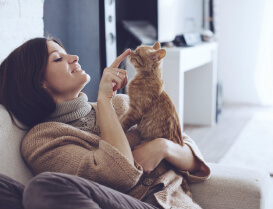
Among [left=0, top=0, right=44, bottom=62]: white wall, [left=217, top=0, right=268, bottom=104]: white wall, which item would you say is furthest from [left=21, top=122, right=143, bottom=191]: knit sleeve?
[left=217, top=0, right=268, bottom=104]: white wall

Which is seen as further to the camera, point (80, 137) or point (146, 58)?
point (146, 58)

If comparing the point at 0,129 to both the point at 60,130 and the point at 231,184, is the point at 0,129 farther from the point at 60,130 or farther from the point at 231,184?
the point at 231,184

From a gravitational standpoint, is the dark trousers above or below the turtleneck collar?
below

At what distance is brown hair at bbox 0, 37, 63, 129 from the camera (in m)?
1.26

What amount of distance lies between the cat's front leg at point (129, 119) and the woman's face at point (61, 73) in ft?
0.66

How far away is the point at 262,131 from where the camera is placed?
3717 millimetres

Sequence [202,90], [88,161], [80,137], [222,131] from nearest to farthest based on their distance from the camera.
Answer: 1. [88,161]
2. [80,137]
3. [222,131]
4. [202,90]

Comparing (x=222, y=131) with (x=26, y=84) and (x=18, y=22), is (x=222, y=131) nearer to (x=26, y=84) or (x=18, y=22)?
(x=18, y=22)

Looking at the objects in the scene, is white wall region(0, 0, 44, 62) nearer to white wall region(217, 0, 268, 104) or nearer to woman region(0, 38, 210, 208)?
woman region(0, 38, 210, 208)

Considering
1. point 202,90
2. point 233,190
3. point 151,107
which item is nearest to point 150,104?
point 151,107

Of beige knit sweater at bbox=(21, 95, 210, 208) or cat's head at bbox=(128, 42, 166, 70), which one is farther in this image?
cat's head at bbox=(128, 42, 166, 70)

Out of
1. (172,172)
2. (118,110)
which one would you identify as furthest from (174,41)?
(172,172)

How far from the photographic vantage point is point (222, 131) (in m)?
3.76

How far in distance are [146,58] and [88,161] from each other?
0.47 meters
